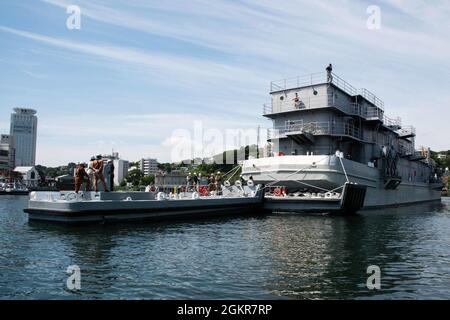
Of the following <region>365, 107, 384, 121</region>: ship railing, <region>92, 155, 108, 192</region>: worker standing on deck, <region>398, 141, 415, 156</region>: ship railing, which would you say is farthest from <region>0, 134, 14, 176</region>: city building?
<region>92, 155, 108, 192</region>: worker standing on deck

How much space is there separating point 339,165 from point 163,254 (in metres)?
18.7

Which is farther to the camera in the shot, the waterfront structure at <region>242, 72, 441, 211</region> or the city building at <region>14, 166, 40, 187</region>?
the city building at <region>14, 166, 40, 187</region>

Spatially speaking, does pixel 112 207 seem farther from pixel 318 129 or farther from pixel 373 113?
pixel 373 113

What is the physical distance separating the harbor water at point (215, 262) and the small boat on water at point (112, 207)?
31.8 inches

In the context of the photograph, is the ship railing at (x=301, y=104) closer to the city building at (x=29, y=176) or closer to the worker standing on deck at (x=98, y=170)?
the worker standing on deck at (x=98, y=170)

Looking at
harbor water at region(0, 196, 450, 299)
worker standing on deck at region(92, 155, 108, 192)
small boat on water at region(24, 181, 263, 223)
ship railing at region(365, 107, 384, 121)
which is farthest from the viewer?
ship railing at region(365, 107, 384, 121)

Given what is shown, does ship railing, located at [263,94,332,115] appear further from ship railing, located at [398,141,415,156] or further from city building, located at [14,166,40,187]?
city building, located at [14,166,40,187]

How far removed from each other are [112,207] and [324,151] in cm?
1826

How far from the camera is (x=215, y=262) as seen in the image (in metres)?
11.1

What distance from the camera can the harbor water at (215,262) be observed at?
335 inches

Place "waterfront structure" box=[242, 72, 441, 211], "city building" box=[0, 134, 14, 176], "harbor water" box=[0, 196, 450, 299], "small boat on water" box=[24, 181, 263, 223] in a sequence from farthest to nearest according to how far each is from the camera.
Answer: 1. "city building" box=[0, 134, 14, 176]
2. "waterfront structure" box=[242, 72, 441, 211]
3. "small boat on water" box=[24, 181, 263, 223]
4. "harbor water" box=[0, 196, 450, 299]

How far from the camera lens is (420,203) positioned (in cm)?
5247

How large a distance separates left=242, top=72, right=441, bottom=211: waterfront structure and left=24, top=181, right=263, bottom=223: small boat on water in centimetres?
592

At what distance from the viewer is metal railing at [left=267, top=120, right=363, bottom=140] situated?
31.2 metres
